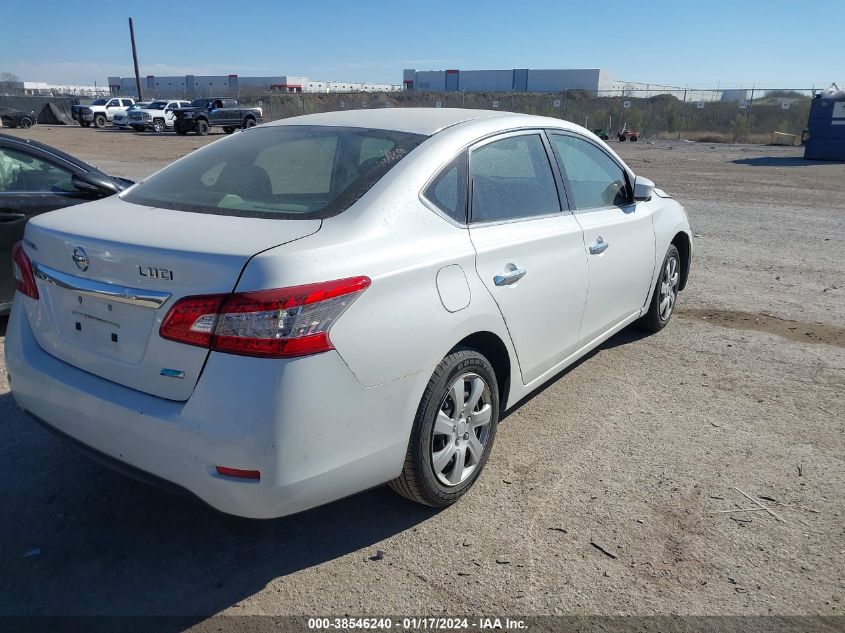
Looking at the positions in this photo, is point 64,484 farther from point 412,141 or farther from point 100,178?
point 100,178

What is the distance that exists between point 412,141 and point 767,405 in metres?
2.87

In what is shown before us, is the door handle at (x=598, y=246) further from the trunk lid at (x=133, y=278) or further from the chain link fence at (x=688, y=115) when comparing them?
the chain link fence at (x=688, y=115)

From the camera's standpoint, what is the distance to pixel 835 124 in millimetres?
25109

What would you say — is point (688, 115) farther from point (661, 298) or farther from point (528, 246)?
point (528, 246)

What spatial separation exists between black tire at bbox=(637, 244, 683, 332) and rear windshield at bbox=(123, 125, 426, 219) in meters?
2.90

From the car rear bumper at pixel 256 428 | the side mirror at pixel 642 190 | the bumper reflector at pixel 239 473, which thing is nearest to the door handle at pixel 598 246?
the side mirror at pixel 642 190

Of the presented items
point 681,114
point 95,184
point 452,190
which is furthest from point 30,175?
point 681,114

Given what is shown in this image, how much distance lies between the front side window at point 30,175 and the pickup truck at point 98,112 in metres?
44.0

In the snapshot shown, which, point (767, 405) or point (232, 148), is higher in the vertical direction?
point (232, 148)

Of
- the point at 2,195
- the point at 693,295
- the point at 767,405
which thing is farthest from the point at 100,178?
the point at 693,295

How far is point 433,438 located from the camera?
307 cm

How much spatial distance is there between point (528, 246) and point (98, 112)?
47700 mm

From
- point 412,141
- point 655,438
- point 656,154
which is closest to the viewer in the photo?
point 412,141

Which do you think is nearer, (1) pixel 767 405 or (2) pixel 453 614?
(2) pixel 453 614
